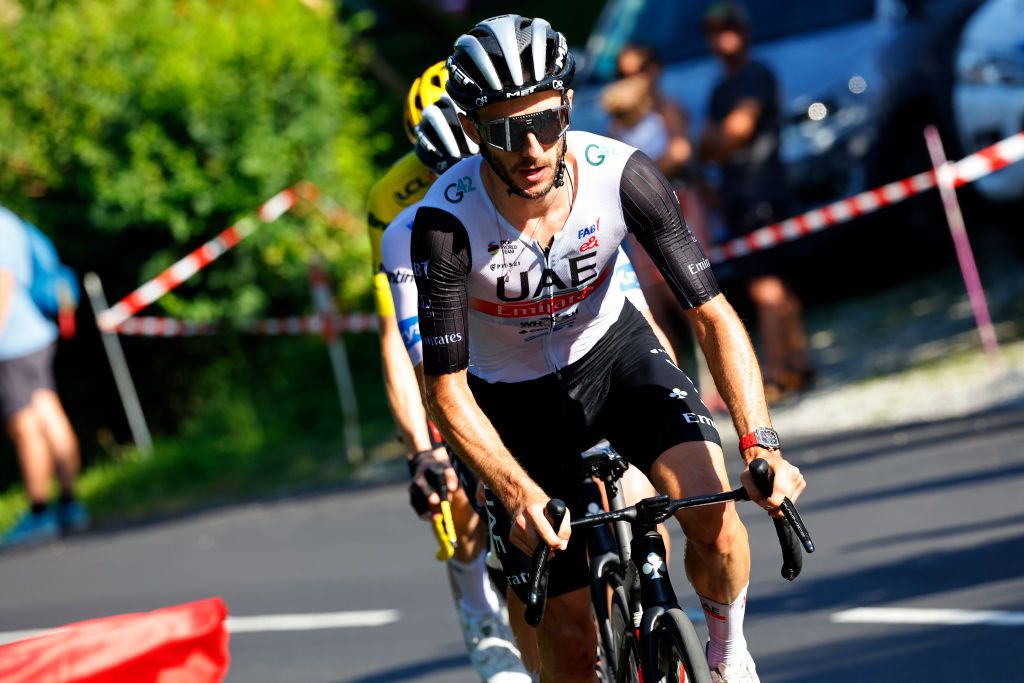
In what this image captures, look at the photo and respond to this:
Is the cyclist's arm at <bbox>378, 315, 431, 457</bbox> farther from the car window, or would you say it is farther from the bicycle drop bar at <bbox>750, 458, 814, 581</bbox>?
the car window

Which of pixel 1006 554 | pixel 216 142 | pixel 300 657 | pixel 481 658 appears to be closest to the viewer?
pixel 481 658

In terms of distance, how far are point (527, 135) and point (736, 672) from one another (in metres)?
1.61

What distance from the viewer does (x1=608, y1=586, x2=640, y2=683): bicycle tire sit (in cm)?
445

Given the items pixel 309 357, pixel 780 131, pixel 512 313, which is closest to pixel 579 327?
pixel 512 313

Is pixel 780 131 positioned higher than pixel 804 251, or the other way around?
pixel 780 131

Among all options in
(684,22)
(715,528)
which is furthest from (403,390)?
(684,22)

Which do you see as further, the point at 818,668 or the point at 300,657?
the point at 300,657

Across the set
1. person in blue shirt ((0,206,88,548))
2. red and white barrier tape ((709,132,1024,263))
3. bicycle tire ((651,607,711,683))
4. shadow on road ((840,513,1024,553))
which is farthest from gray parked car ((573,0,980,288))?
bicycle tire ((651,607,711,683))

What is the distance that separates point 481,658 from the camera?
5.88 metres

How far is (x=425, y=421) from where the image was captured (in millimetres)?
5836

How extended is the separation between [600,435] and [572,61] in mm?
1144

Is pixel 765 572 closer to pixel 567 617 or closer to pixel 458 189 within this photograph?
pixel 567 617

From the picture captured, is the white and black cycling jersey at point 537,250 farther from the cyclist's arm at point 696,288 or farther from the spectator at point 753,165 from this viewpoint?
the spectator at point 753,165

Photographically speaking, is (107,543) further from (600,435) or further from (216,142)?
(600,435)
